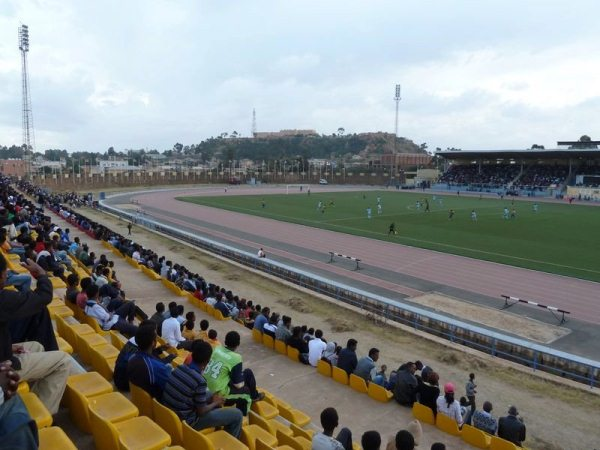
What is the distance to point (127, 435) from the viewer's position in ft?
14.3

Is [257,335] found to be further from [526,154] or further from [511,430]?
[526,154]

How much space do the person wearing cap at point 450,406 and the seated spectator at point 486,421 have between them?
11.0 inches

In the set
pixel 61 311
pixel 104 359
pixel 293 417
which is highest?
pixel 104 359

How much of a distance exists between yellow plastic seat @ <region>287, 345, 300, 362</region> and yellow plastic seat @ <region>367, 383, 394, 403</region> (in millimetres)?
2437

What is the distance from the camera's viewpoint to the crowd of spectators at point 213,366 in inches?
197

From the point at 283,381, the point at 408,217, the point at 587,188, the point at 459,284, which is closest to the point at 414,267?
the point at 459,284

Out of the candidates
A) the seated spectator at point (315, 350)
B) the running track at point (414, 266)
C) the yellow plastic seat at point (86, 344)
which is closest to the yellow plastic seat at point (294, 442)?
the yellow plastic seat at point (86, 344)

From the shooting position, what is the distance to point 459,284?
2317cm

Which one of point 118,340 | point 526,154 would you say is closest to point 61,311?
point 118,340

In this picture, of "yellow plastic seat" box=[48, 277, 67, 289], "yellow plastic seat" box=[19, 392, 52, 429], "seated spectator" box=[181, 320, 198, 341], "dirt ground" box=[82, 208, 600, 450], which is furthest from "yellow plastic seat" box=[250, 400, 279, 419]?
"yellow plastic seat" box=[48, 277, 67, 289]

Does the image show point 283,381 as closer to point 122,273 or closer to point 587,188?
point 122,273

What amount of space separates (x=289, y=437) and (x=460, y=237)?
1252 inches

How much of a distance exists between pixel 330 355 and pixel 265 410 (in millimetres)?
3887

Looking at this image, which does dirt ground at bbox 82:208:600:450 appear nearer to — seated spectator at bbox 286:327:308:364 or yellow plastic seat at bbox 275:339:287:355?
seated spectator at bbox 286:327:308:364
